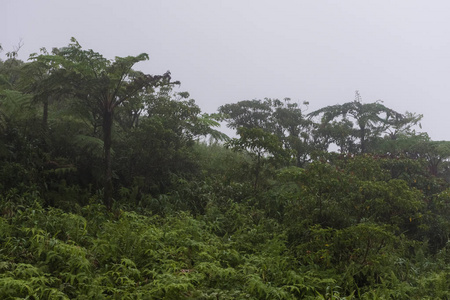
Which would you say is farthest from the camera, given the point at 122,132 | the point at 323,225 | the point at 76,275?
the point at 122,132

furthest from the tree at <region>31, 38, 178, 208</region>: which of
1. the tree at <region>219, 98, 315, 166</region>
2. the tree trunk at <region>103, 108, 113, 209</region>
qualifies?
the tree at <region>219, 98, 315, 166</region>

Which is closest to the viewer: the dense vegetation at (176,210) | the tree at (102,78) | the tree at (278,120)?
the dense vegetation at (176,210)

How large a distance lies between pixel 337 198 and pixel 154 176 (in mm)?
5095

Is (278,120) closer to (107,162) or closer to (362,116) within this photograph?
(362,116)

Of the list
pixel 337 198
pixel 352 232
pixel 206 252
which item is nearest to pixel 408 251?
pixel 337 198

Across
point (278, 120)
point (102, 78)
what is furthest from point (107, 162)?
point (278, 120)

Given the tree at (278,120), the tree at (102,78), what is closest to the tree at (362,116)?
the tree at (278,120)

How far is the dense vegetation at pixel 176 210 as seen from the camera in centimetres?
531

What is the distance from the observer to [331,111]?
58.7ft

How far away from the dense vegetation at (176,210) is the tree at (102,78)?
0.03 meters

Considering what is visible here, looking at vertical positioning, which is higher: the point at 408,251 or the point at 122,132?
the point at 122,132

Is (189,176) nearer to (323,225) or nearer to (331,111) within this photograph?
(323,225)

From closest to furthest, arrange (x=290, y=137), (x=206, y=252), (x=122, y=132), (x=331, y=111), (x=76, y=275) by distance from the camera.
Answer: (x=76, y=275) → (x=206, y=252) → (x=122, y=132) → (x=290, y=137) → (x=331, y=111)

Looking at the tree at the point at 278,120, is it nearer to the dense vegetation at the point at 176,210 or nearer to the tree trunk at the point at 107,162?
the dense vegetation at the point at 176,210
